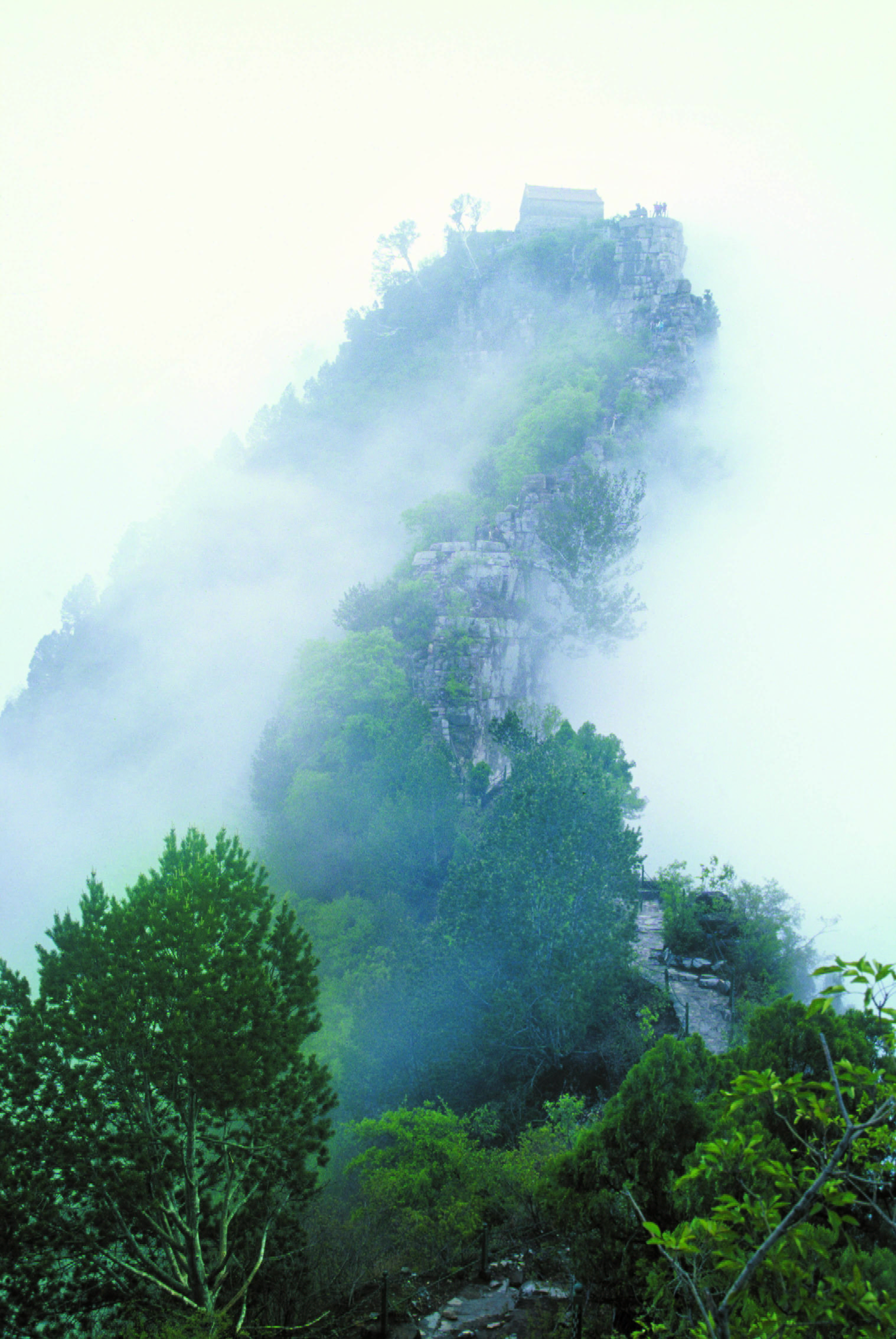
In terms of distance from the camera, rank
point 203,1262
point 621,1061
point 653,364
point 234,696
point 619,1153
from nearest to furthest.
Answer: point 619,1153 < point 203,1262 < point 621,1061 < point 653,364 < point 234,696

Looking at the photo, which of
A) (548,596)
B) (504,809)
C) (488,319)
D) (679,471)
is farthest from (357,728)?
(488,319)

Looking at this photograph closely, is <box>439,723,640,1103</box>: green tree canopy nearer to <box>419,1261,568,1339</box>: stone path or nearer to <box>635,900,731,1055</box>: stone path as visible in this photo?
<box>635,900,731,1055</box>: stone path

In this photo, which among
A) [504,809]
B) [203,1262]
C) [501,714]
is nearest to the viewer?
[203,1262]

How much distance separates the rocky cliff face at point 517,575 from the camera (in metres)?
39.6

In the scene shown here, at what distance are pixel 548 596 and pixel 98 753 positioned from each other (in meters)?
36.5

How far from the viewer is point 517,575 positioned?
43.4 metres

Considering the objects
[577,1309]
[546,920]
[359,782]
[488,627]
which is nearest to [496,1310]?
[577,1309]

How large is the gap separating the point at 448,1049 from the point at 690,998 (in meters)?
7.49

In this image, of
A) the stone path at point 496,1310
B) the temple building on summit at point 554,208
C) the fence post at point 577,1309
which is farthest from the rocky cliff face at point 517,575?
the fence post at point 577,1309

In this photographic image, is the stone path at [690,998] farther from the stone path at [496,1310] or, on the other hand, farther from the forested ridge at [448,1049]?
the stone path at [496,1310]

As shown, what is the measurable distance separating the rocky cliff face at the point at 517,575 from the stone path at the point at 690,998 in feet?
44.5

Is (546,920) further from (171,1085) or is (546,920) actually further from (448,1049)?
(171,1085)

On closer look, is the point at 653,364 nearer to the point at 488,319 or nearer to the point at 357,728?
the point at 488,319

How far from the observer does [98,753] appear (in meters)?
60.6
